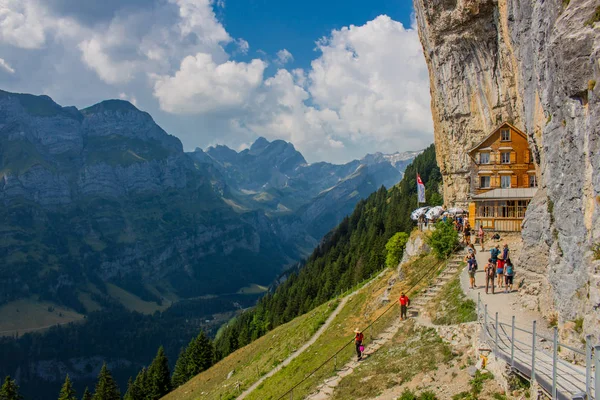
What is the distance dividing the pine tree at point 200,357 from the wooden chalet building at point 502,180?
63.7 m

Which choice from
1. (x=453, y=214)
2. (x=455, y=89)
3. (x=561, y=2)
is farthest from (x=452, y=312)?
(x=455, y=89)

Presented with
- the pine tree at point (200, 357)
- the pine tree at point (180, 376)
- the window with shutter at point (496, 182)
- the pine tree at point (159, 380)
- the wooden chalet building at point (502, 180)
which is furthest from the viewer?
the pine tree at point (180, 376)

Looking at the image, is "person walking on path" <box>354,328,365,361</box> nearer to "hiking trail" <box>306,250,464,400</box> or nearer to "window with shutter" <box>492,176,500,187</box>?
"hiking trail" <box>306,250,464,400</box>

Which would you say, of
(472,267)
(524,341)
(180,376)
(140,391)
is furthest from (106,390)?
(524,341)

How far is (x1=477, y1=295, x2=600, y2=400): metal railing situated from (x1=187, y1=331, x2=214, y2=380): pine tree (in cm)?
7769

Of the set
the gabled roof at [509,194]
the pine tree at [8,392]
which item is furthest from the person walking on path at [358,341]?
the pine tree at [8,392]

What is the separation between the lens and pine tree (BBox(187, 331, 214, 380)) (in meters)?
89.2

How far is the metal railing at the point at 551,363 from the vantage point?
12358mm

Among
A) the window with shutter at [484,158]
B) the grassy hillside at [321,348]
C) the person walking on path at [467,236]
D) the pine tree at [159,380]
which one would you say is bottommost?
the pine tree at [159,380]

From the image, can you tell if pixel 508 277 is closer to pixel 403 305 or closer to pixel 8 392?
pixel 403 305

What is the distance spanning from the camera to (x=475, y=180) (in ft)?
166

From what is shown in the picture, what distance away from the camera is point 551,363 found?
16.8m

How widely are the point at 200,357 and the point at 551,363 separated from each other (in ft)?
273

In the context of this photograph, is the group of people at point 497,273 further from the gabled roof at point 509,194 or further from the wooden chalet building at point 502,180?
the gabled roof at point 509,194
